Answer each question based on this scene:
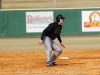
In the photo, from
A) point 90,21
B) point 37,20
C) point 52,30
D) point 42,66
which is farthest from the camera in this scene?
point 37,20

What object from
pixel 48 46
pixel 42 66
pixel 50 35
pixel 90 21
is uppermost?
pixel 90 21

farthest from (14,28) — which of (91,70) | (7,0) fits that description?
(91,70)

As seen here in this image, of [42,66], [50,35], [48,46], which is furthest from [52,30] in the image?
[42,66]

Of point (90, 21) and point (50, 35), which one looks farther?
point (90, 21)

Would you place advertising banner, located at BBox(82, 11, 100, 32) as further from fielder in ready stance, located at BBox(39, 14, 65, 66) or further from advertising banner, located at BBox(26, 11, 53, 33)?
fielder in ready stance, located at BBox(39, 14, 65, 66)

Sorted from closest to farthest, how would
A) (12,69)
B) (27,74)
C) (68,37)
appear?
1. (27,74)
2. (12,69)
3. (68,37)

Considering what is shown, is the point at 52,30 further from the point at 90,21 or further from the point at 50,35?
the point at 90,21

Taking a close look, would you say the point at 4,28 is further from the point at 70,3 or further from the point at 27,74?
the point at 27,74

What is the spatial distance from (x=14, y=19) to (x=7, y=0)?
8.12 meters

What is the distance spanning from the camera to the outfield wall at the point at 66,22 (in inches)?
1059

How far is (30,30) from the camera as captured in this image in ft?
88.6

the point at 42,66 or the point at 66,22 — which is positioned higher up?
the point at 66,22

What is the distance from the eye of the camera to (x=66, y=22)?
27.3 m

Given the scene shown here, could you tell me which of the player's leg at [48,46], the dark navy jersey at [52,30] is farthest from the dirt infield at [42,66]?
A: the dark navy jersey at [52,30]
